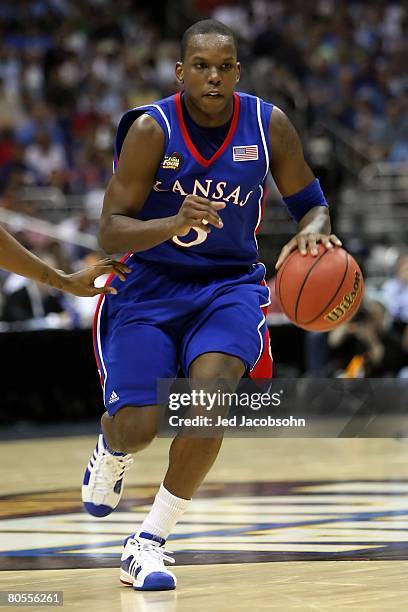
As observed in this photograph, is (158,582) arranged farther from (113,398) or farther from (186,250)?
(186,250)

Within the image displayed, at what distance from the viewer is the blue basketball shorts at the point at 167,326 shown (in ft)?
16.4

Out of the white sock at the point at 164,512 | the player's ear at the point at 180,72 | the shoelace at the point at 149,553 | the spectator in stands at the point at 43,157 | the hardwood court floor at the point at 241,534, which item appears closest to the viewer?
the hardwood court floor at the point at 241,534

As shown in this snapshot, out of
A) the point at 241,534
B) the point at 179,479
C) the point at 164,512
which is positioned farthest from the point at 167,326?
the point at 241,534

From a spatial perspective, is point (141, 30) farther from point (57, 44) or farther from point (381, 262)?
point (381, 262)

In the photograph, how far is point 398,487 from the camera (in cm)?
778

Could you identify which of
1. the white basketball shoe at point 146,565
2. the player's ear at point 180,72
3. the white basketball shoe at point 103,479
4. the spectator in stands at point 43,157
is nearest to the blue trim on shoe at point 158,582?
the white basketball shoe at point 146,565

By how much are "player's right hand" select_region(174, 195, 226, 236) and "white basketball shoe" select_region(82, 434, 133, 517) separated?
132 cm

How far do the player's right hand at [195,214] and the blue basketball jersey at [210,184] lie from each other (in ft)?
1.16

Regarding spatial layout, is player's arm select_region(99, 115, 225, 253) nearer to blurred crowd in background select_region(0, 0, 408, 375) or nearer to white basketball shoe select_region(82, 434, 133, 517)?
white basketball shoe select_region(82, 434, 133, 517)

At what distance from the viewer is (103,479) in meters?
5.73

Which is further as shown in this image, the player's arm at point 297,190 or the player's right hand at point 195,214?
the player's arm at point 297,190

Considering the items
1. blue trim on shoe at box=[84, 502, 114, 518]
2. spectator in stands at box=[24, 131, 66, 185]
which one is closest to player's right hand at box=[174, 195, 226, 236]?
blue trim on shoe at box=[84, 502, 114, 518]

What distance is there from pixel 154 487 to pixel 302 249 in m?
3.23

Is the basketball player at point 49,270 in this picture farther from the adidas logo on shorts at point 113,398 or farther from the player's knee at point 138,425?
the player's knee at point 138,425
